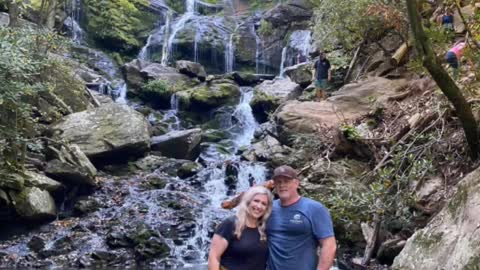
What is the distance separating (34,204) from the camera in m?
13.2

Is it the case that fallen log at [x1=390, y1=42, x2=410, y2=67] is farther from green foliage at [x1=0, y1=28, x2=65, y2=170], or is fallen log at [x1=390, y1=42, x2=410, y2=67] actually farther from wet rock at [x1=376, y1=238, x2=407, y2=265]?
green foliage at [x1=0, y1=28, x2=65, y2=170]

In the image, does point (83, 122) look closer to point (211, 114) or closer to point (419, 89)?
point (211, 114)

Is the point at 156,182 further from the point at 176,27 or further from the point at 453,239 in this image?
the point at 176,27

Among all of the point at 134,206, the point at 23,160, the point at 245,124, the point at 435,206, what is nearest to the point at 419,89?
the point at 435,206

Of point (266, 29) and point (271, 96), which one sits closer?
point (271, 96)

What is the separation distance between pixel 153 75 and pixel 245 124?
4.91m

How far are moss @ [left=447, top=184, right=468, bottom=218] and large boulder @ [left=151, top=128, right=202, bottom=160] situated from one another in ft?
41.7

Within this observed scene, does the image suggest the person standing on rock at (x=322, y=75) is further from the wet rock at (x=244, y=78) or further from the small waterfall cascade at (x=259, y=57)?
the small waterfall cascade at (x=259, y=57)

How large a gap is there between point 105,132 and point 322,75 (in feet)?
21.7

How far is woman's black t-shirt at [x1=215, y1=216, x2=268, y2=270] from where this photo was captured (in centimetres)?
398

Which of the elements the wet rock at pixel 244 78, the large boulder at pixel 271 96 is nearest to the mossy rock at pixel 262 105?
the large boulder at pixel 271 96

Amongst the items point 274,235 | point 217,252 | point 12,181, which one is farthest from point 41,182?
point 274,235

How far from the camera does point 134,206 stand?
47.9 feet

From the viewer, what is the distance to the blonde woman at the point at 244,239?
3.98 meters
